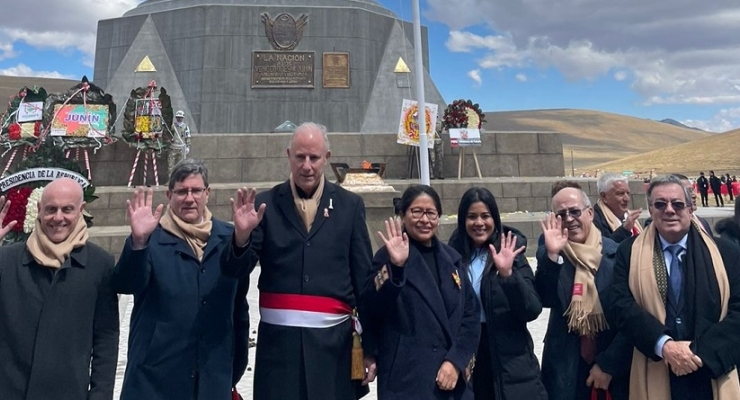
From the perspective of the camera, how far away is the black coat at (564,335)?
2381 mm

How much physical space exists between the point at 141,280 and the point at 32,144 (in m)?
9.30

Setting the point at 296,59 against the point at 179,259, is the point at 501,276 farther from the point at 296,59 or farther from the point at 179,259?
the point at 296,59

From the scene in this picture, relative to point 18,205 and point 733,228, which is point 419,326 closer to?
point 733,228

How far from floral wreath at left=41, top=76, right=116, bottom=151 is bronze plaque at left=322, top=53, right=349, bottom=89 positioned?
4999mm

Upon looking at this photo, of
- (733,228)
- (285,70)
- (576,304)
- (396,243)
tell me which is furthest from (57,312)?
(285,70)

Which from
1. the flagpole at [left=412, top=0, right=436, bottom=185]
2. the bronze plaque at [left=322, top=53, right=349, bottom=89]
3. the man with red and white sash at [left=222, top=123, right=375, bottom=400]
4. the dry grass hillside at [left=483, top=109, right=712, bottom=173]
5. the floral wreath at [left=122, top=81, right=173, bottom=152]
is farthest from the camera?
the dry grass hillside at [left=483, top=109, right=712, bottom=173]

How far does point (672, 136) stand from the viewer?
344 feet

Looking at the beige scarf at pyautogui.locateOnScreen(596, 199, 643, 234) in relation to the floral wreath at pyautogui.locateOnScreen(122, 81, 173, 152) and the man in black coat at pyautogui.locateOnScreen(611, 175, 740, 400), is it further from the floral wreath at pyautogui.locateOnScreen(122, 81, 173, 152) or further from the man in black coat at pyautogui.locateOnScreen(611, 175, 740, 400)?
the floral wreath at pyautogui.locateOnScreen(122, 81, 173, 152)

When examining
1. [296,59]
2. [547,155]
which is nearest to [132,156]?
[296,59]

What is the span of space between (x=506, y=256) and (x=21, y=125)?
10.3m

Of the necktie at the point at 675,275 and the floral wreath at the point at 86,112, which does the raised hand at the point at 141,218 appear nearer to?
the necktie at the point at 675,275

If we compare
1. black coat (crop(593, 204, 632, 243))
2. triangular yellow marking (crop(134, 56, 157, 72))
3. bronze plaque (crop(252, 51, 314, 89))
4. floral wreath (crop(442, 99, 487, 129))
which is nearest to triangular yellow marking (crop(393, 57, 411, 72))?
bronze plaque (crop(252, 51, 314, 89))

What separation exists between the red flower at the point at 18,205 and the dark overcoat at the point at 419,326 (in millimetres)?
2817

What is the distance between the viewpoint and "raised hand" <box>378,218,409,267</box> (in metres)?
2.16
